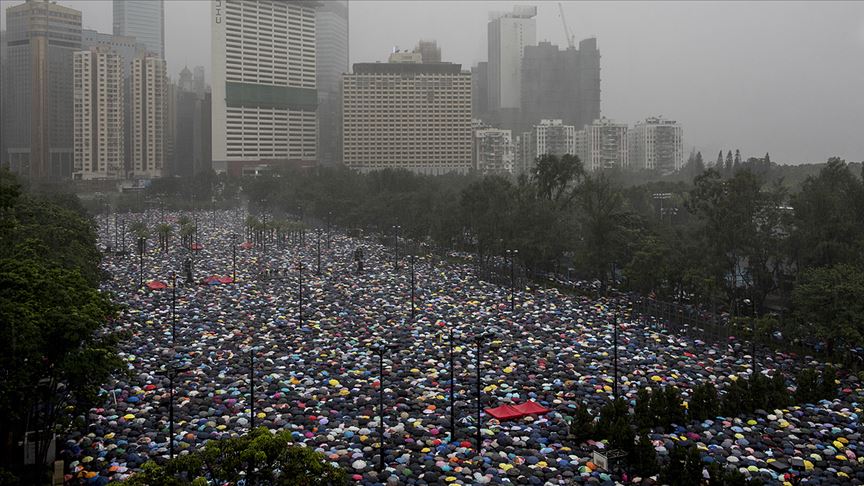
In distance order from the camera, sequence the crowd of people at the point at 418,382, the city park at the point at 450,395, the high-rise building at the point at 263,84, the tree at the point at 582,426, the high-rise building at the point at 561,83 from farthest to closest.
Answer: the high-rise building at the point at 561,83
the high-rise building at the point at 263,84
the tree at the point at 582,426
the crowd of people at the point at 418,382
the city park at the point at 450,395

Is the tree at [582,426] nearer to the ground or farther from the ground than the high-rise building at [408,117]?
nearer to the ground

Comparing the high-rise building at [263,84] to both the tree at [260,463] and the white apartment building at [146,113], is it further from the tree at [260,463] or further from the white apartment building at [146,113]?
the tree at [260,463]

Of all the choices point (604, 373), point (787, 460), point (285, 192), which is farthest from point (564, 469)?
point (285, 192)

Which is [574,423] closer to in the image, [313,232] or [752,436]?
[752,436]

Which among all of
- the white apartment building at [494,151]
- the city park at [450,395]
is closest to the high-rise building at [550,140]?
the white apartment building at [494,151]

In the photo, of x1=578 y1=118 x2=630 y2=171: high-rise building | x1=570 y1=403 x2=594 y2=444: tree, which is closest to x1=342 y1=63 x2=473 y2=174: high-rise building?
x1=578 y1=118 x2=630 y2=171: high-rise building

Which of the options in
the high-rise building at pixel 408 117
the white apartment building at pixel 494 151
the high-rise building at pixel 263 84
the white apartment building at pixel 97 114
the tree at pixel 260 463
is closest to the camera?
the tree at pixel 260 463

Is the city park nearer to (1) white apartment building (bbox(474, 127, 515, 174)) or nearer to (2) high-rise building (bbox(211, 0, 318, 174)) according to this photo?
(1) white apartment building (bbox(474, 127, 515, 174))
